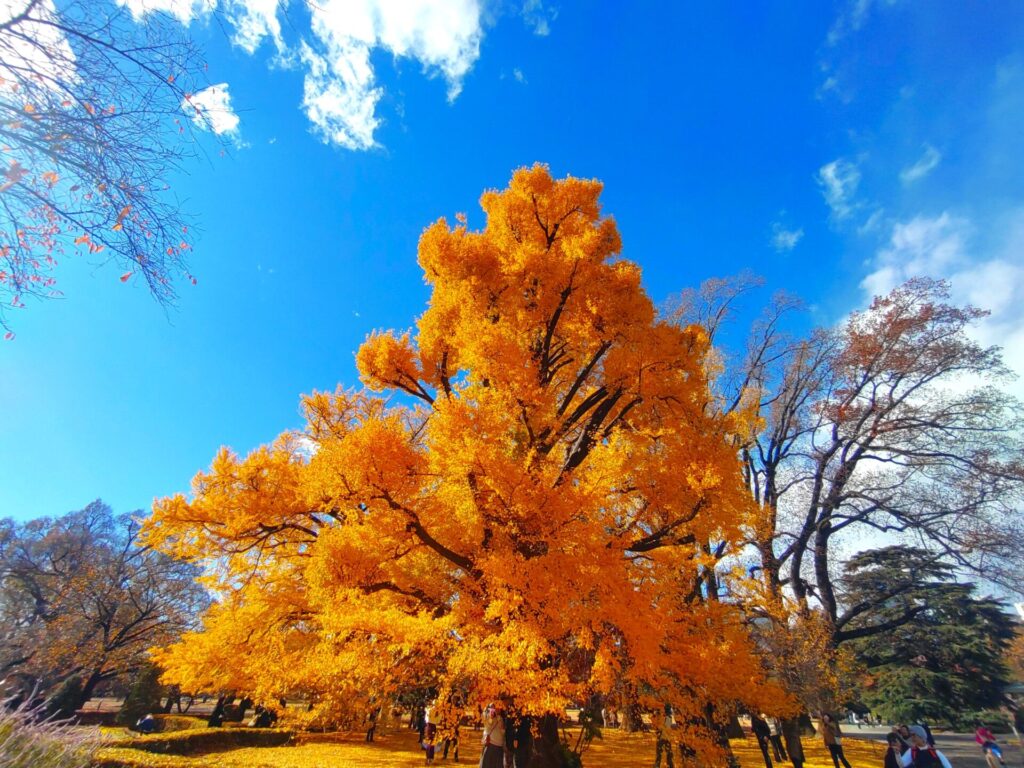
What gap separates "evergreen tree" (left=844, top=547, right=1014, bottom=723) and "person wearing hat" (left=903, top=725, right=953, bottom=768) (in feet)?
60.8

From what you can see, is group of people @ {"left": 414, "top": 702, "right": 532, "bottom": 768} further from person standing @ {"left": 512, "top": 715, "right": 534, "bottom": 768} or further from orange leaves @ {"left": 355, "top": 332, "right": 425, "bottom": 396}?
orange leaves @ {"left": 355, "top": 332, "right": 425, "bottom": 396}

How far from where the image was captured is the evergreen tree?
22453 millimetres

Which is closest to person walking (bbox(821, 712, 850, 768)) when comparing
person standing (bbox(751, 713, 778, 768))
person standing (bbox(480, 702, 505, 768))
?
person standing (bbox(751, 713, 778, 768))

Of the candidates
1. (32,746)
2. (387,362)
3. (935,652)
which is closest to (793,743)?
(387,362)

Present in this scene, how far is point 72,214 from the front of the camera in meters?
2.74

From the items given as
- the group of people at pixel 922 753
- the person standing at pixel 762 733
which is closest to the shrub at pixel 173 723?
the person standing at pixel 762 733

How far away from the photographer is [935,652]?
2325 centimetres

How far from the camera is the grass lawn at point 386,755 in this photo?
7383mm

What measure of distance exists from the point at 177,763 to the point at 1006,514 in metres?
20.0

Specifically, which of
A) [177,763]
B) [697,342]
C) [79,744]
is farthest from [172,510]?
[697,342]

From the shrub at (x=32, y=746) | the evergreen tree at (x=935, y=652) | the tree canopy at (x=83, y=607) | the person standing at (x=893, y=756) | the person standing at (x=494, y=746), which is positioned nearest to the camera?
the shrub at (x=32, y=746)

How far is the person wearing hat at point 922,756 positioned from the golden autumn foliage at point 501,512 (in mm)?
1922

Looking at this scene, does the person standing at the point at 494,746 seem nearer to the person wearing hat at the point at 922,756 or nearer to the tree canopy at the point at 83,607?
the person wearing hat at the point at 922,756

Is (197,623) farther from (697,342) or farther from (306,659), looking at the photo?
(697,342)
